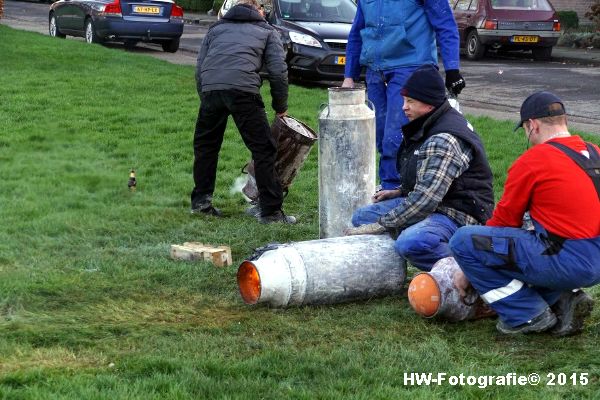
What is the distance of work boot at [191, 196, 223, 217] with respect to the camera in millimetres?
8570

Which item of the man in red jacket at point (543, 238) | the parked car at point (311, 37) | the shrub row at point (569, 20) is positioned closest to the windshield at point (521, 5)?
the shrub row at point (569, 20)

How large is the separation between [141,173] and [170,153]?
2.78 feet

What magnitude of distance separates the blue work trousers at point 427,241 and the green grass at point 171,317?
27 centimetres

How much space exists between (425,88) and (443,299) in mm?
1241

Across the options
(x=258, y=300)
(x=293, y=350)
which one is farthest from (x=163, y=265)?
(x=293, y=350)

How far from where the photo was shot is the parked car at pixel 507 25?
22688mm

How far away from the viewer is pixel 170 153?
11.0 metres

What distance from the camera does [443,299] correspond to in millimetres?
5582

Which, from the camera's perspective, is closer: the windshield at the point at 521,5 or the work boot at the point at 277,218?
the work boot at the point at 277,218

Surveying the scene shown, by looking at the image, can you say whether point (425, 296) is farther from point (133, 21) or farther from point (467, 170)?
point (133, 21)

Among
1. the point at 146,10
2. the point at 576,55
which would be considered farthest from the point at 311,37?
the point at 576,55

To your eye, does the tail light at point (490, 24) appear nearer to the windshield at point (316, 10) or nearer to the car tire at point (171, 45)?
the windshield at point (316, 10)

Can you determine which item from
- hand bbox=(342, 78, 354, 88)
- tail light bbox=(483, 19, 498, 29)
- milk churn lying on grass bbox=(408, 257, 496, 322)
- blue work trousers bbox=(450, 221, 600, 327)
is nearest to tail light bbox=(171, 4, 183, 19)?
tail light bbox=(483, 19, 498, 29)

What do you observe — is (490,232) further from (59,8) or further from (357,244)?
(59,8)
